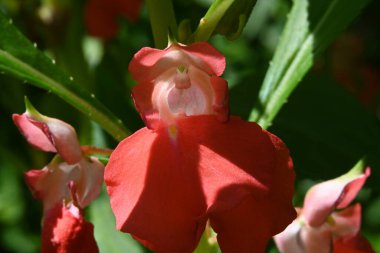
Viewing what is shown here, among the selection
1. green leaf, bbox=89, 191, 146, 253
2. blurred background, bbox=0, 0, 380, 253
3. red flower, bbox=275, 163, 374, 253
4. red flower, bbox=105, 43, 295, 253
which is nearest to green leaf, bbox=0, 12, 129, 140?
red flower, bbox=105, 43, 295, 253

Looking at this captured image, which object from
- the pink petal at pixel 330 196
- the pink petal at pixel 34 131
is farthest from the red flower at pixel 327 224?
the pink petal at pixel 34 131

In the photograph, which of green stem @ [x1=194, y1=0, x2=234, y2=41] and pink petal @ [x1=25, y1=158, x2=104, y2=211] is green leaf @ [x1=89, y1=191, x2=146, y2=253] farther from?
green stem @ [x1=194, y1=0, x2=234, y2=41]

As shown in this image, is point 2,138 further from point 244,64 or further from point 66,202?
point 66,202

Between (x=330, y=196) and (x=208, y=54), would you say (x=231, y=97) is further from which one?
(x=208, y=54)

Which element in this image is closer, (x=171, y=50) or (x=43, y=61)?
(x=171, y=50)

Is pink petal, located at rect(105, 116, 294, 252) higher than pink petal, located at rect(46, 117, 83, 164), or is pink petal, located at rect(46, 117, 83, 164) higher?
pink petal, located at rect(105, 116, 294, 252)

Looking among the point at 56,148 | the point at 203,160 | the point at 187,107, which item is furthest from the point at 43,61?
the point at 203,160
